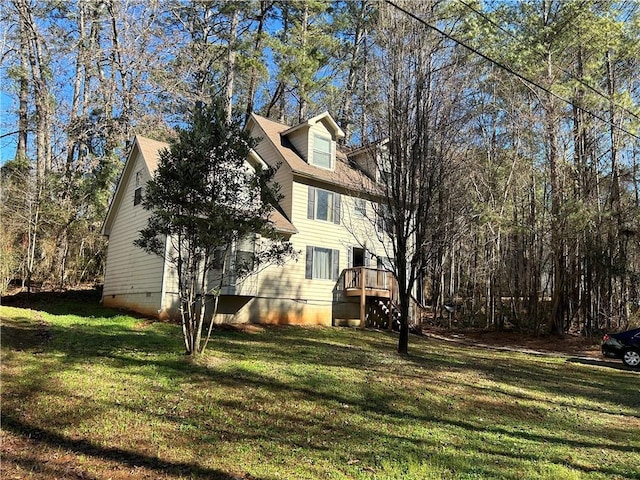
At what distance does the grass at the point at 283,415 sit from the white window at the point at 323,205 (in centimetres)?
794

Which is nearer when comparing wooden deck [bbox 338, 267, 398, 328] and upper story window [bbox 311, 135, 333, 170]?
wooden deck [bbox 338, 267, 398, 328]

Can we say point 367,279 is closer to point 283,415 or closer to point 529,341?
point 529,341

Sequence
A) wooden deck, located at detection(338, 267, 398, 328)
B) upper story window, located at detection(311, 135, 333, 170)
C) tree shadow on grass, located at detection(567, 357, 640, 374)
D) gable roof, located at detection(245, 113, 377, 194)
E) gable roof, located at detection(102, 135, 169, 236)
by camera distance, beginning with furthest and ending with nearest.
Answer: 1. upper story window, located at detection(311, 135, 333, 170)
2. wooden deck, located at detection(338, 267, 398, 328)
3. gable roof, located at detection(245, 113, 377, 194)
4. gable roof, located at detection(102, 135, 169, 236)
5. tree shadow on grass, located at detection(567, 357, 640, 374)

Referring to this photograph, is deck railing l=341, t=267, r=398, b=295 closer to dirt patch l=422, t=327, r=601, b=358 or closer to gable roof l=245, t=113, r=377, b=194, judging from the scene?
dirt patch l=422, t=327, r=601, b=358

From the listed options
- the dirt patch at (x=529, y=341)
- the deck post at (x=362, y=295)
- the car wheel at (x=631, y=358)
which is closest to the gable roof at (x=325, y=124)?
the deck post at (x=362, y=295)

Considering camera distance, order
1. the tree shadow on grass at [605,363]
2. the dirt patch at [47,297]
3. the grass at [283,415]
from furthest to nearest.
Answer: the dirt patch at [47,297] < the tree shadow on grass at [605,363] < the grass at [283,415]

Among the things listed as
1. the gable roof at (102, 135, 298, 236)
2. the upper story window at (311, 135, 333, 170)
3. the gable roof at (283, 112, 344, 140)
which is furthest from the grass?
the gable roof at (283, 112, 344, 140)

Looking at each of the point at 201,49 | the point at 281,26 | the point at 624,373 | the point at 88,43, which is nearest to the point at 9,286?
the point at 88,43

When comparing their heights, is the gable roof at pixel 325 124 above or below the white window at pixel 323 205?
above

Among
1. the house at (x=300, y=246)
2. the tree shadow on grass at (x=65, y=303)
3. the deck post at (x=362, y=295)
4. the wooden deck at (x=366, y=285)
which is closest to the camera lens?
the tree shadow on grass at (x=65, y=303)

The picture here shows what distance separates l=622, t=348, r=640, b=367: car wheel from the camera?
488 inches

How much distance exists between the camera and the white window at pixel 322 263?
55.4 feet

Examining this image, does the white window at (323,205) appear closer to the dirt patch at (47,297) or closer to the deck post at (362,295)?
the deck post at (362,295)

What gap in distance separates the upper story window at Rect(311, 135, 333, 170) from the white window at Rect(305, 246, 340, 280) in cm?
342
